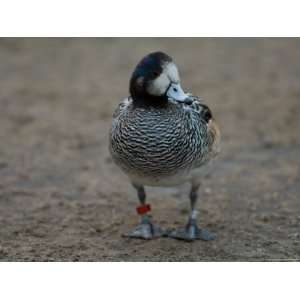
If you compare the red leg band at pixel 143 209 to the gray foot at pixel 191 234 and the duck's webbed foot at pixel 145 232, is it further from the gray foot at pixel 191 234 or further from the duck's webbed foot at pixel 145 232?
the gray foot at pixel 191 234

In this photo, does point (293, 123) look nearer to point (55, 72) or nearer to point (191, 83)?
point (191, 83)

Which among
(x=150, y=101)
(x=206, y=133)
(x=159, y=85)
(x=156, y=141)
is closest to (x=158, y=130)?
(x=156, y=141)

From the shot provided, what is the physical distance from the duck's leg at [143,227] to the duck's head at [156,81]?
A: 97cm

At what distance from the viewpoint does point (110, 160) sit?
8398 millimetres

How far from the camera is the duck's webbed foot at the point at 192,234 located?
6.04 meters

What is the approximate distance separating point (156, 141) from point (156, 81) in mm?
502

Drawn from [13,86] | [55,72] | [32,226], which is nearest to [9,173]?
[32,226]

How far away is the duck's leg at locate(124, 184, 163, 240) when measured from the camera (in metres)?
6.11

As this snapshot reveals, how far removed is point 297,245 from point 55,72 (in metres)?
7.16

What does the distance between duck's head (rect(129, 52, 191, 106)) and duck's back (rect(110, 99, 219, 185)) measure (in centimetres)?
10

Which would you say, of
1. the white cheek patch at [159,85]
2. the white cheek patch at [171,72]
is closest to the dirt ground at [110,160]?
the white cheek patch at [159,85]

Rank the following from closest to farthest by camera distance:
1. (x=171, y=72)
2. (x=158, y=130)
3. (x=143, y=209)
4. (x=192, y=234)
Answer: (x=171, y=72), (x=158, y=130), (x=192, y=234), (x=143, y=209)

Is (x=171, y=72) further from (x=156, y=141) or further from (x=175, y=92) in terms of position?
(x=156, y=141)

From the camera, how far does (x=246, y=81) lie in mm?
11180
